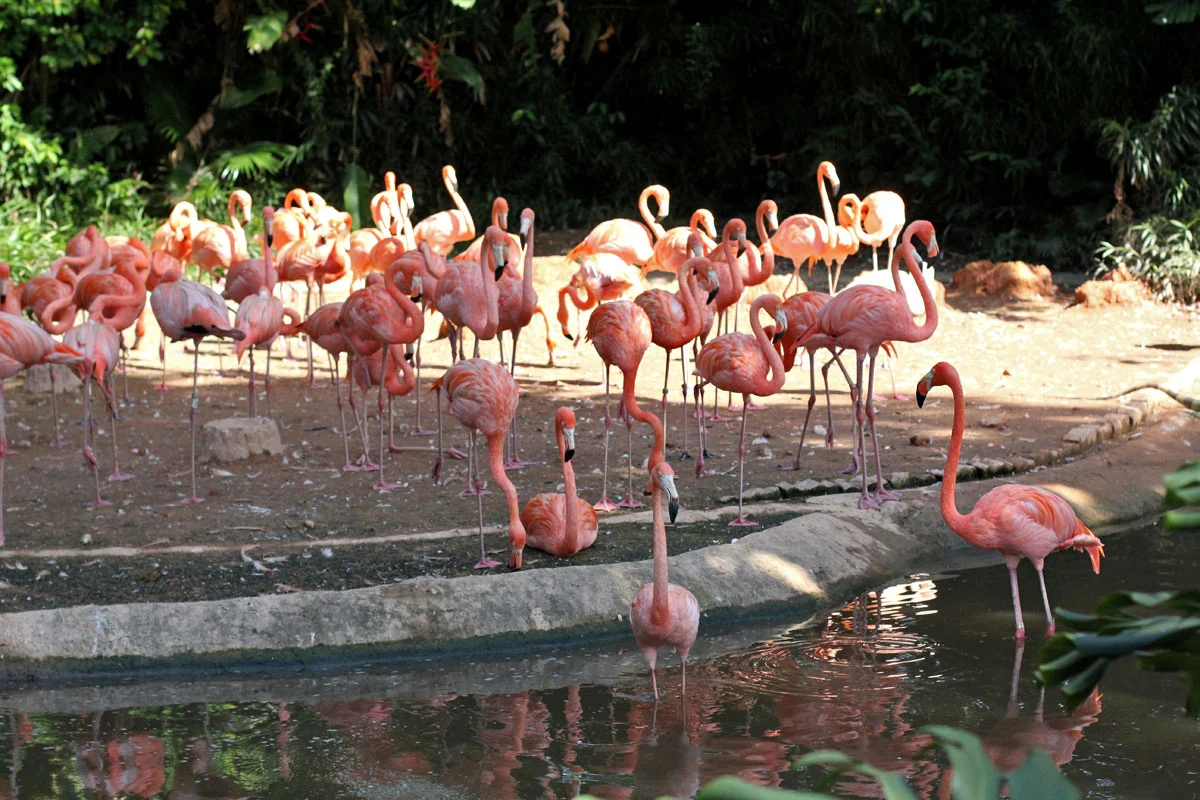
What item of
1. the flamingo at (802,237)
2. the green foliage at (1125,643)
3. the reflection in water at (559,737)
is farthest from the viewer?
the flamingo at (802,237)

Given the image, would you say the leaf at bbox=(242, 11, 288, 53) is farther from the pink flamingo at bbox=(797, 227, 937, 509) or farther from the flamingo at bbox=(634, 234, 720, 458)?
the pink flamingo at bbox=(797, 227, 937, 509)

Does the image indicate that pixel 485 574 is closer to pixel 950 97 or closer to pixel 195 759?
pixel 195 759

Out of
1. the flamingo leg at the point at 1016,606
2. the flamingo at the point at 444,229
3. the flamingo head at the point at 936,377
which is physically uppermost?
the flamingo at the point at 444,229

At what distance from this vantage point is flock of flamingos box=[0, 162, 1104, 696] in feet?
14.5

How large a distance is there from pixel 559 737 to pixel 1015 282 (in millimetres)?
8721

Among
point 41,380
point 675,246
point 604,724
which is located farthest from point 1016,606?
point 41,380

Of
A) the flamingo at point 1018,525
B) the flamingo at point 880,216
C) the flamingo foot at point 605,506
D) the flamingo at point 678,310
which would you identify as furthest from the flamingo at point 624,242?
the flamingo at point 1018,525

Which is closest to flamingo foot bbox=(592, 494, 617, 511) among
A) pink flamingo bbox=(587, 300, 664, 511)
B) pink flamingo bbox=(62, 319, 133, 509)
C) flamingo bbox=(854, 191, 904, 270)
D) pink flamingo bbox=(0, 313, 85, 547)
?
pink flamingo bbox=(587, 300, 664, 511)

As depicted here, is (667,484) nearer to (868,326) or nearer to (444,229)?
(868,326)

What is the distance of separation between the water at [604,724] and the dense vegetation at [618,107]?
27.4 ft

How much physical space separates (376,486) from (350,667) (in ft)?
6.55

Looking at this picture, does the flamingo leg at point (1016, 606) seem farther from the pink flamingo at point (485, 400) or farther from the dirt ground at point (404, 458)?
the pink flamingo at point (485, 400)

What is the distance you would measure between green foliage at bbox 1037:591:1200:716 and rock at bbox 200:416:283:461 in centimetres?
581

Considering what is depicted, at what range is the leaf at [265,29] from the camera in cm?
1317
